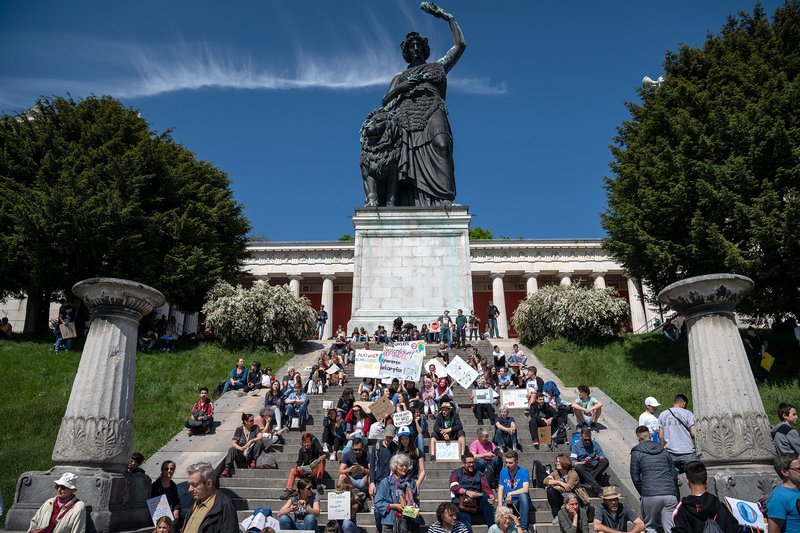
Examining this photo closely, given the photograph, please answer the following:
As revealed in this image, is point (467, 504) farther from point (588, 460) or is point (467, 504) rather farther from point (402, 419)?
point (402, 419)

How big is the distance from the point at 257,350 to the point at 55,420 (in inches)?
407

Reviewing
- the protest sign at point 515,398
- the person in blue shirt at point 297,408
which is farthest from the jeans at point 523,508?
the person in blue shirt at point 297,408

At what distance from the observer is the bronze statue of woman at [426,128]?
972 inches

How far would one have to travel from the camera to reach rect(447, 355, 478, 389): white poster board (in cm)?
1458

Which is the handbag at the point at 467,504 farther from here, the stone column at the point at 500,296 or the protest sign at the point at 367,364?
the stone column at the point at 500,296

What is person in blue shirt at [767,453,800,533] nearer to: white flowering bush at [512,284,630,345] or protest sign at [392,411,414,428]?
protest sign at [392,411,414,428]

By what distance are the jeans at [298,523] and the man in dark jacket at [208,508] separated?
160 inches

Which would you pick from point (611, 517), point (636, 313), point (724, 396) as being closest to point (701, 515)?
point (724, 396)

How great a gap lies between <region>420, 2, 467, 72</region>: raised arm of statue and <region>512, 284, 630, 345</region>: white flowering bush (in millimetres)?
11580

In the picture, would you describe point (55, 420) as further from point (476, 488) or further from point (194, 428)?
point (476, 488)

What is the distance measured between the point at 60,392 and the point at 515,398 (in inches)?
512

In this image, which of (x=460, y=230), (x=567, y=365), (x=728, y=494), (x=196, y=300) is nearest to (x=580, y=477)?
(x=728, y=494)

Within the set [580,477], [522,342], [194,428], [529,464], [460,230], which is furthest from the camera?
[522,342]

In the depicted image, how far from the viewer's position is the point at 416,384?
16.6 metres
